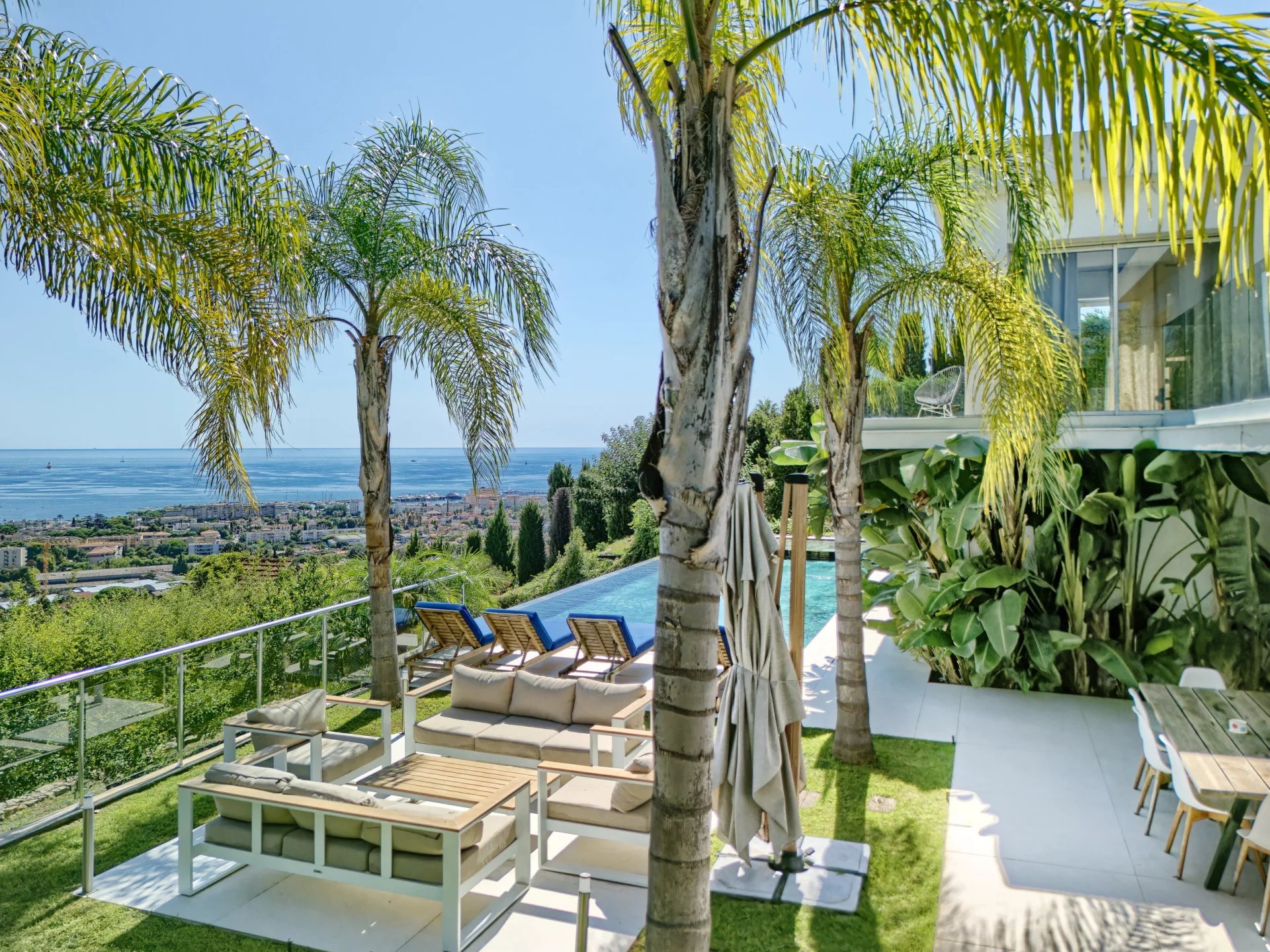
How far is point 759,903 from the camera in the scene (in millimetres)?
5348

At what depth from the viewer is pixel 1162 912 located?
5.14 meters

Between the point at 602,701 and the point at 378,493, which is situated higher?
the point at 378,493

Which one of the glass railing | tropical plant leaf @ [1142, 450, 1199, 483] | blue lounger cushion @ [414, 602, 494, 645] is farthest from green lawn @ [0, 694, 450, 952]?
tropical plant leaf @ [1142, 450, 1199, 483]

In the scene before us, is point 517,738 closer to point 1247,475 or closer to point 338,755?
point 338,755

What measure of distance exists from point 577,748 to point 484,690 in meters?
1.33

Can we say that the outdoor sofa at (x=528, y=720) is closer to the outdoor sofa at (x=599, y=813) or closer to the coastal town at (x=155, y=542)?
the outdoor sofa at (x=599, y=813)

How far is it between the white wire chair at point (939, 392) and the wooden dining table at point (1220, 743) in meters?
4.61

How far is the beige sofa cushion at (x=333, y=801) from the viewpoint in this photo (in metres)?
5.19

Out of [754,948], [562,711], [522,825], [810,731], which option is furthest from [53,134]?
[810,731]

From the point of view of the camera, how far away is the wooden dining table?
5043 millimetres

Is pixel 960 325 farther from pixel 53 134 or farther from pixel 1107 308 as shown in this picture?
pixel 53 134

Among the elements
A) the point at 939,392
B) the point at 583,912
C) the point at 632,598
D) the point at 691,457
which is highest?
the point at 939,392

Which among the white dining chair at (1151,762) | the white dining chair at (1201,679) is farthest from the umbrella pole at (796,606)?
the white dining chair at (1201,679)

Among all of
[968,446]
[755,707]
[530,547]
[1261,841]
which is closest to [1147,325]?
[968,446]
